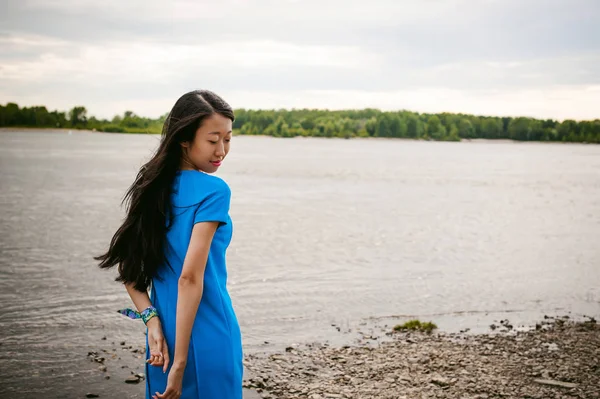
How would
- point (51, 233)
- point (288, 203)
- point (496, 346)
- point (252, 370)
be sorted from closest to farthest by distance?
point (252, 370) → point (496, 346) → point (51, 233) → point (288, 203)

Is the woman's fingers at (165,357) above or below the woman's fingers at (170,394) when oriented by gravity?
above

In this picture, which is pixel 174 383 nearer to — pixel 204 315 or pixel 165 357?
pixel 165 357

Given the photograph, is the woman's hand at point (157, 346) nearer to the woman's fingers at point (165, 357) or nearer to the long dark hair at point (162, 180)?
the woman's fingers at point (165, 357)

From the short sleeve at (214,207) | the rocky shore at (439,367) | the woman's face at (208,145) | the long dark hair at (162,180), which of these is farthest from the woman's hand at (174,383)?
the rocky shore at (439,367)

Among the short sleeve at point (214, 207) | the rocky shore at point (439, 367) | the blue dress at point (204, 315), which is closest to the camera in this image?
the short sleeve at point (214, 207)

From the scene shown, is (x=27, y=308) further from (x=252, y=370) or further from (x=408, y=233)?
(x=408, y=233)

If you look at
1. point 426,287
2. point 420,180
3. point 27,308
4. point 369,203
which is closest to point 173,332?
point 27,308

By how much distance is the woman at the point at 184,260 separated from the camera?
8.61 feet

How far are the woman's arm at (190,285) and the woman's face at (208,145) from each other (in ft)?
1.19

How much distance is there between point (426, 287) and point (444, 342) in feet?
21.6

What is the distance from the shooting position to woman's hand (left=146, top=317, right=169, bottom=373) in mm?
2709

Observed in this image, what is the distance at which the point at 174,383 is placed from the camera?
2643mm

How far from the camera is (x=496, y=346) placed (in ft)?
33.4

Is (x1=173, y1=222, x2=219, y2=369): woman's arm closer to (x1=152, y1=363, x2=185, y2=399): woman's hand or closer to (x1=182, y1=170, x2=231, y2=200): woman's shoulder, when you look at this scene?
(x1=152, y1=363, x2=185, y2=399): woman's hand
